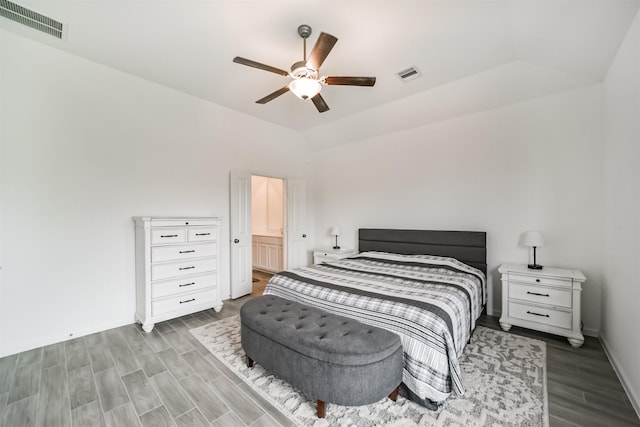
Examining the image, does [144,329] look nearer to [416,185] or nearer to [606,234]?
[416,185]

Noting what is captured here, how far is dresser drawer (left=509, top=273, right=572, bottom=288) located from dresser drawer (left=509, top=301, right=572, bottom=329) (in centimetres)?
27

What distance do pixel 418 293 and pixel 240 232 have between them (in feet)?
10.1

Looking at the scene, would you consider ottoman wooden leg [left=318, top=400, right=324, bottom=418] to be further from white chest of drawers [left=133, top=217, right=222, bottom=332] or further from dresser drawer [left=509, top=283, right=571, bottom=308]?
dresser drawer [left=509, top=283, right=571, bottom=308]

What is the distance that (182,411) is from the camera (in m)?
1.85

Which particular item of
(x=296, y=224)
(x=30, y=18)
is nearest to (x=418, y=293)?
(x=296, y=224)

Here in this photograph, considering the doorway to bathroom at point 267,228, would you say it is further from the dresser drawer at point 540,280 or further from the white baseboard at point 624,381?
the white baseboard at point 624,381

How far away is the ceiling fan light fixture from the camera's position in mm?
2291

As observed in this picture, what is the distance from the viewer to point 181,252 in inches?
132

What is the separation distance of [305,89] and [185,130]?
2.36 meters

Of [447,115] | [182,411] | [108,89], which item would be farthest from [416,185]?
[108,89]

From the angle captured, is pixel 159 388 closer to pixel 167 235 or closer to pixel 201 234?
pixel 167 235

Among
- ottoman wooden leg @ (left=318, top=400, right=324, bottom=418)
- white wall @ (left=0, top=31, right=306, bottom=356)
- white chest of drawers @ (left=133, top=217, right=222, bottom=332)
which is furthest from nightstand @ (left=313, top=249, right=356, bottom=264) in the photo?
ottoman wooden leg @ (left=318, top=400, right=324, bottom=418)

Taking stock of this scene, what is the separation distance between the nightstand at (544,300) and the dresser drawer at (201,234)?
3.70 meters

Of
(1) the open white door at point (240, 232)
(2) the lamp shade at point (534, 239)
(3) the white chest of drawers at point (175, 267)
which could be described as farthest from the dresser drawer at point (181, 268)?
(2) the lamp shade at point (534, 239)
